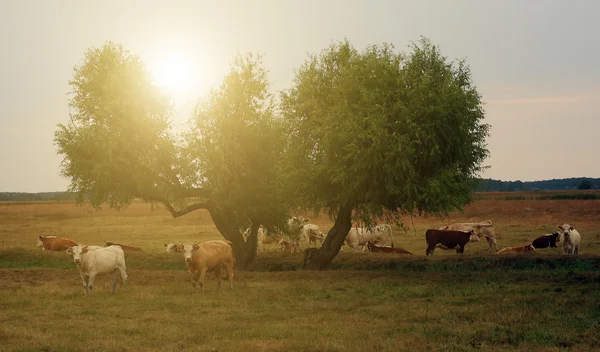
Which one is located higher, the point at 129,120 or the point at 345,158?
the point at 129,120

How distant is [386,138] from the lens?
90.6 ft

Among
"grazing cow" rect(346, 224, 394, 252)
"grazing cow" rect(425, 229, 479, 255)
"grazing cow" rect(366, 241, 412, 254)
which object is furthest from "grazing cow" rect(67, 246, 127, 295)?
"grazing cow" rect(346, 224, 394, 252)

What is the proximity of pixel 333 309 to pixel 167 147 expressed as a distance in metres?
19.3

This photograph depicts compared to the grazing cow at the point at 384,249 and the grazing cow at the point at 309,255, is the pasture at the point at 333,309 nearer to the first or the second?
the grazing cow at the point at 309,255

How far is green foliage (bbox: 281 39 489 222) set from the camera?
2770 centimetres

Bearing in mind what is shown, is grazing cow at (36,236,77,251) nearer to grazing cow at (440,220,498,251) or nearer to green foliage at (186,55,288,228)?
green foliage at (186,55,288,228)

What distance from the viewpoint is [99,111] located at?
36.0 m

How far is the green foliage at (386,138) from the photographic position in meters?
27.7

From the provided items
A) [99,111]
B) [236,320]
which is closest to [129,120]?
[99,111]

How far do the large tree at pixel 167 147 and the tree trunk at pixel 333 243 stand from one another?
12.8 ft

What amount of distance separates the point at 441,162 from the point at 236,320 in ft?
50.2

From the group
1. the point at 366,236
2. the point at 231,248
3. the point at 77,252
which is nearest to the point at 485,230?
the point at 366,236

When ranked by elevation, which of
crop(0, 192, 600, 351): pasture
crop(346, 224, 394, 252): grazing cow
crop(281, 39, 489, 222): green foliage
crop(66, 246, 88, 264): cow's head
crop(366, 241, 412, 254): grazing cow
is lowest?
crop(0, 192, 600, 351): pasture

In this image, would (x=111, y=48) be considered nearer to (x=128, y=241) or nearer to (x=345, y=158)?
(x=345, y=158)
